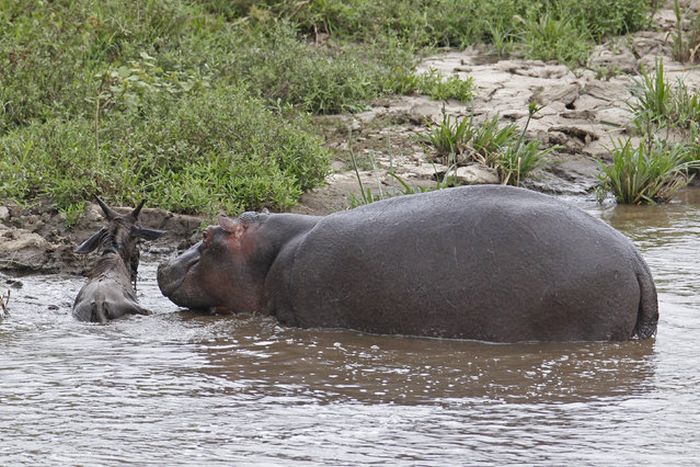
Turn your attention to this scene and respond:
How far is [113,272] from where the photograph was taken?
22.6 ft

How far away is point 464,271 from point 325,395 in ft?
3.50

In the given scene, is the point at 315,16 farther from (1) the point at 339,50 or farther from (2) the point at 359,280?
(2) the point at 359,280

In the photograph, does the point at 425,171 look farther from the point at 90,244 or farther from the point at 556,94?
the point at 90,244

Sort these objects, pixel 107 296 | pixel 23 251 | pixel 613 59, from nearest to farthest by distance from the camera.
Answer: pixel 107 296, pixel 23 251, pixel 613 59

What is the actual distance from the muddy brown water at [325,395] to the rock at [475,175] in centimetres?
312

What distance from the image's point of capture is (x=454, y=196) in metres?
6.39

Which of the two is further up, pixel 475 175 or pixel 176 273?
pixel 475 175

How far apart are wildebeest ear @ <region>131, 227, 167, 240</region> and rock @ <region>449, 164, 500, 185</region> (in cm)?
326

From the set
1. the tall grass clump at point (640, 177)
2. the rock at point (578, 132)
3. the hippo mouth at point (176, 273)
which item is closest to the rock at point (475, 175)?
the tall grass clump at point (640, 177)

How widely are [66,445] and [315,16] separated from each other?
925 centimetres

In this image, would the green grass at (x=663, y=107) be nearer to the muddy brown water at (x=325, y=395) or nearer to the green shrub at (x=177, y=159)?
the green shrub at (x=177, y=159)

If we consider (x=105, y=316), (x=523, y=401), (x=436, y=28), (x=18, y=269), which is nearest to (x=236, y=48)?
(x=436, y=28)

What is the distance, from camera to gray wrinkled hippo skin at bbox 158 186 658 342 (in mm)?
5949

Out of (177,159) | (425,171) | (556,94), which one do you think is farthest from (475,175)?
(556,94)
